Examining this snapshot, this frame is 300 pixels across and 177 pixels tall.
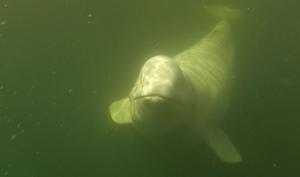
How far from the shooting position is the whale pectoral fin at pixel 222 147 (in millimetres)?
6827

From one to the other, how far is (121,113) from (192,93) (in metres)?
1.40

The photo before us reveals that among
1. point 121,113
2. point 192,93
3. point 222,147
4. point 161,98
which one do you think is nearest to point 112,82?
point 121,113

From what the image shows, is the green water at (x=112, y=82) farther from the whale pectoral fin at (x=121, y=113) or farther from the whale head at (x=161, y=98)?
the whale head at (x=161, y=98)

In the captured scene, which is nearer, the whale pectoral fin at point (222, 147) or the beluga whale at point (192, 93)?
the beluga whale at point (192, 93)

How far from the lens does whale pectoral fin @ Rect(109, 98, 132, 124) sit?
268 inches

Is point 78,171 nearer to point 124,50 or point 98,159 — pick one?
point 98,159

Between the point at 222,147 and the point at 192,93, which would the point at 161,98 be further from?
the point at 222,147

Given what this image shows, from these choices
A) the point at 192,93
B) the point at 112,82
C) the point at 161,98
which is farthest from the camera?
the point at 112,82

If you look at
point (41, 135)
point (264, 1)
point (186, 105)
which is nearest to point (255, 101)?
point (264, 1)

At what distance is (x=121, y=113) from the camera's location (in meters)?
7.08

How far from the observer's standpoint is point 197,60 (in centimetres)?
751

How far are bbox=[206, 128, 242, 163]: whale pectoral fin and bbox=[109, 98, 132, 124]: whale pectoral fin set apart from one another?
123 centimetres

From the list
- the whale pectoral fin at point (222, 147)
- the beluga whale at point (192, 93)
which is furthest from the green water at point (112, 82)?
the whale pectoral fin at point (222, 147)

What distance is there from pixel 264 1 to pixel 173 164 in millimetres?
4510
